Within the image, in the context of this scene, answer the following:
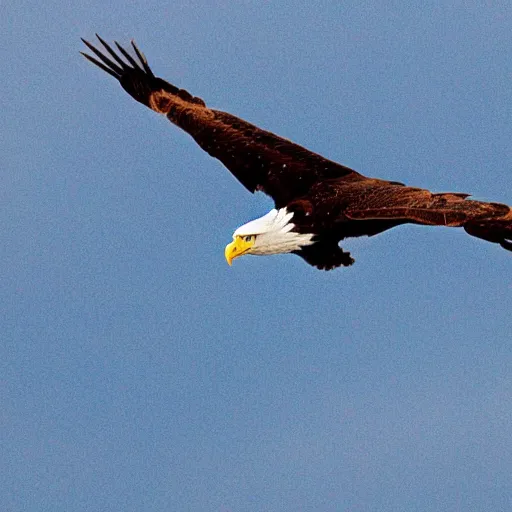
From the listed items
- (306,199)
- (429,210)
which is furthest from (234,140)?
(429,210)

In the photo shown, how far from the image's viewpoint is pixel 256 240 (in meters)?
23.9

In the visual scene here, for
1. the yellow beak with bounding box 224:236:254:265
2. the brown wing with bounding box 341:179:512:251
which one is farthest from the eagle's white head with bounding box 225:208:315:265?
the brown wing with bounding box 341:179:512:251

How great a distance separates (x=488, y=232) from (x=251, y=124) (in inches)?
190

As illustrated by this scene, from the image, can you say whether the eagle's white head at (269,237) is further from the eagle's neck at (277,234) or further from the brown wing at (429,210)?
the brown wing at (429,210)

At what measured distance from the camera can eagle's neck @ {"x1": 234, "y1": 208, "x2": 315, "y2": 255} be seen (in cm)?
2380

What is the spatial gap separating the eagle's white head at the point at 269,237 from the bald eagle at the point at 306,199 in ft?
0.04

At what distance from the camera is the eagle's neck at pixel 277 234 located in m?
23.8

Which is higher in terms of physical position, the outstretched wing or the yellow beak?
the outstretched wing

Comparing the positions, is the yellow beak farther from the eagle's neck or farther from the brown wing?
the brown wing

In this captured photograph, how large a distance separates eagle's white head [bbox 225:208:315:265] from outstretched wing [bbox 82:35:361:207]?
39 cm

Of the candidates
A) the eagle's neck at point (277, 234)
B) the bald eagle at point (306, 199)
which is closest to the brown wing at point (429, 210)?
the bald eagle at point (306, 199)

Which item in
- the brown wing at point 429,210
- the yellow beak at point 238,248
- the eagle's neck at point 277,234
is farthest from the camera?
the yellow beak at point 238,248

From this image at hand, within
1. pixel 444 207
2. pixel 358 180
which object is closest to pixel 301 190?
pixel 358 180

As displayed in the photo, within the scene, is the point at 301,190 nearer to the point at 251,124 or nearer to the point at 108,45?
the point at 251,124
